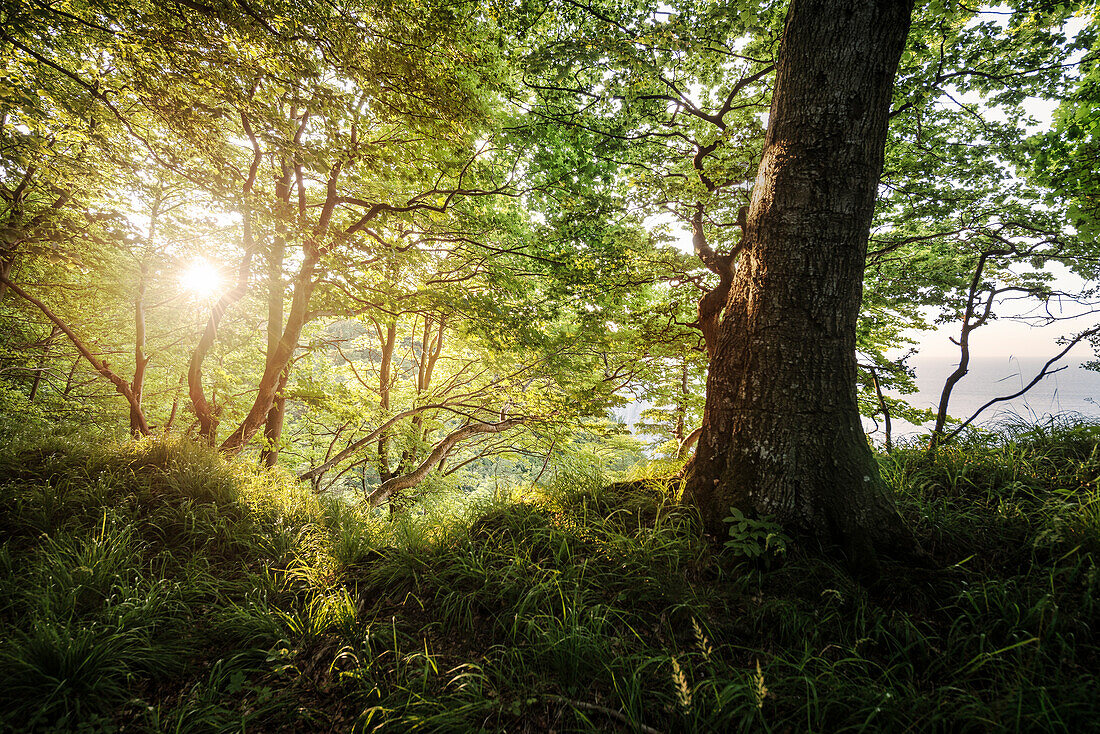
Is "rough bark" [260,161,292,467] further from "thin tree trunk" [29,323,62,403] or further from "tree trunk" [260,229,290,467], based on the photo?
"thin tree trunk" [29,323,62,403]

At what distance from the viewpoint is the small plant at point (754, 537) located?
1919 millimetres

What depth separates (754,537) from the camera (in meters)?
2.00

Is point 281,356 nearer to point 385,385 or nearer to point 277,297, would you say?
point 277,297

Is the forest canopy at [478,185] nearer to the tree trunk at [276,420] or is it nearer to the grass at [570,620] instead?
the tree trunk at [276,420]

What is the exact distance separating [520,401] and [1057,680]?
656 cm

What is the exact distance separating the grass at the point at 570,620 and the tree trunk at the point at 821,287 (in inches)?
14.2

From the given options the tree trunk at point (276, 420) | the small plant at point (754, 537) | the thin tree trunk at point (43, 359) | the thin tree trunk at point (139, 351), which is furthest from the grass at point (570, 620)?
the thin tree trunk at point (43, 359)

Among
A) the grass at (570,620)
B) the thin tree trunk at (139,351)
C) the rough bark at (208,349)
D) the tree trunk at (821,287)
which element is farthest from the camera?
the thin tree trunk at (139,351)

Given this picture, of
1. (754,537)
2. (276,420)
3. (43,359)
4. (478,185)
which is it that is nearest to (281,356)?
(276,420)

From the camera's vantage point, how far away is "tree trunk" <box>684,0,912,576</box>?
2076 mm

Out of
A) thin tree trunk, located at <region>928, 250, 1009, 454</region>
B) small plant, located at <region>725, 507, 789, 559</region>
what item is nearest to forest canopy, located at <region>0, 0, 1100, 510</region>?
thin tree trunk, located at <region>928, 250, 1009, 454</region>

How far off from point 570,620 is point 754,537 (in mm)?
1148

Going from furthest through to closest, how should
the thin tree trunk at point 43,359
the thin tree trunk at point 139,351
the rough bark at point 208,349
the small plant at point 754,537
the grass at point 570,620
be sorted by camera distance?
the thin tree trunk at point 43,359 → the thin tree trunk at point 139,351 → the rough bark at point 208,349 → the small plant at point 754,537 → the grass at point 570,620

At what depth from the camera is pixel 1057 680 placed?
3.98 feet
